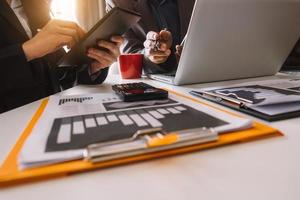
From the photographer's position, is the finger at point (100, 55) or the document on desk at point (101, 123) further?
the finger at point (100, 55)

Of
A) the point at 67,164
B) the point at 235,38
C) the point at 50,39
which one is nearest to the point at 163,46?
the point at 235,38

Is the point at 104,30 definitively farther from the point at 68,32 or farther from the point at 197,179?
the point at 197,179

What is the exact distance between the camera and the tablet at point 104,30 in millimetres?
613

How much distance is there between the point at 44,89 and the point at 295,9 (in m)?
0.83

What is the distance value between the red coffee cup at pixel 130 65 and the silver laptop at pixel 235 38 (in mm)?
182

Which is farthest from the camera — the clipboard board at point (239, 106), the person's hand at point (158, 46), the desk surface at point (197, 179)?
the person's hand at point (158, 46)

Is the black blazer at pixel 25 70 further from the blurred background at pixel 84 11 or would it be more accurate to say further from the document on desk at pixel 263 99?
the blurred background at pixel 84 11

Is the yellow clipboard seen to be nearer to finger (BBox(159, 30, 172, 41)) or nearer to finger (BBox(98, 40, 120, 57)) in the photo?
finger (BBox(98, 40, 120, 57))

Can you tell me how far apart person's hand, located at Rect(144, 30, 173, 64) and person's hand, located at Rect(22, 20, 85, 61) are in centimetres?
31

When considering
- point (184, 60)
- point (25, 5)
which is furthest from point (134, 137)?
point (25, 5)

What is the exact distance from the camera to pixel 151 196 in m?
0.23

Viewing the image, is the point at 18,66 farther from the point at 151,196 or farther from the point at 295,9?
the point at 295,9

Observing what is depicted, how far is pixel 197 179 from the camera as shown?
255 millimetres

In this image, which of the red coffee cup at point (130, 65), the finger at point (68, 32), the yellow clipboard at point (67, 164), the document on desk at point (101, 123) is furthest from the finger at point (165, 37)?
the yellow clipboard at point (67, 164)
